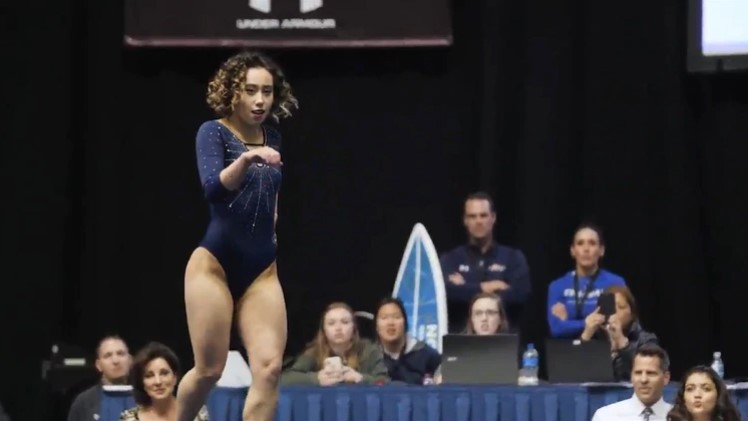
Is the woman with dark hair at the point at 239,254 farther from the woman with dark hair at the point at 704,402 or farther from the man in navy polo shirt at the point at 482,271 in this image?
the man in navy polo shirt at the point at 482,271

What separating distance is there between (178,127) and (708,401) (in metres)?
4.49

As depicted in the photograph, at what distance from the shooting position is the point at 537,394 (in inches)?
293

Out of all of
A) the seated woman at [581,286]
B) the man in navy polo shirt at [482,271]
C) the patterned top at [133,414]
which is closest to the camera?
the patterned top at [133,414]

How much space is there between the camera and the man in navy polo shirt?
8641mm

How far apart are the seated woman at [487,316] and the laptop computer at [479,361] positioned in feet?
1.47

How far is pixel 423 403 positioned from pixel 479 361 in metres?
0.35

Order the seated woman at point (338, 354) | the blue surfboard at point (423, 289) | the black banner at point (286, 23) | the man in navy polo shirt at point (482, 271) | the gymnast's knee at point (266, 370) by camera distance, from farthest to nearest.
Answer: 1. the black banner at point (286, 23)
2. the blue surfboard at point (423, 289)
3. the man in navy polo shirt at point (482, 271)
4. the seated woman at point (338, 354)
5. the gymnast's knee at point (266, 370)

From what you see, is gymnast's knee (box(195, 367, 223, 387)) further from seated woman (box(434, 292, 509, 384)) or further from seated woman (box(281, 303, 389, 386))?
seated woman (box(434, 292, 509, 384))

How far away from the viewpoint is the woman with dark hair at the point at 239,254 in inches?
200

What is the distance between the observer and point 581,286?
28.3 feet

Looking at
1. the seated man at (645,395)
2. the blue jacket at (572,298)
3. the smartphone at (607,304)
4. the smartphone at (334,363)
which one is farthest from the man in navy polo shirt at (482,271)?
the seated man at (645,395)

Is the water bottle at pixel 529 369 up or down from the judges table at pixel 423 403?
up

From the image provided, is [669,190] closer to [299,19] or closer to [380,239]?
[380,239]

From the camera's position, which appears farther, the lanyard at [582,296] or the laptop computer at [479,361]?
the lanyard at [582,296]
